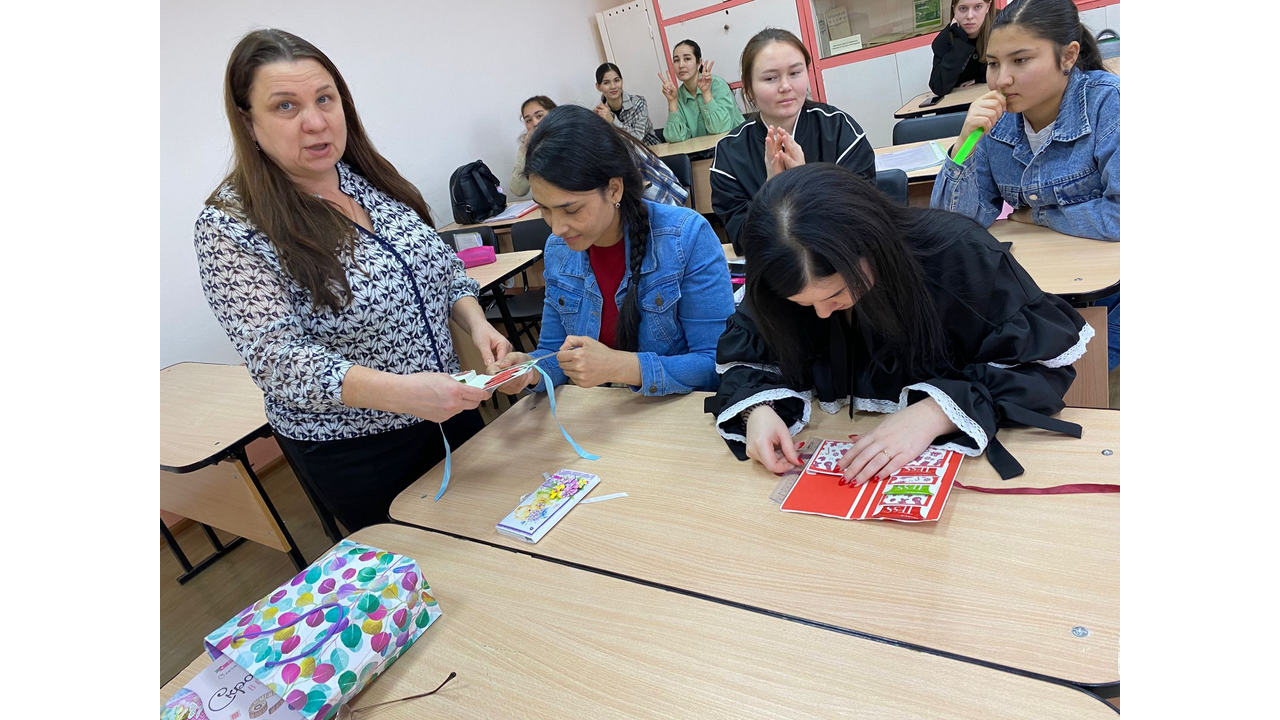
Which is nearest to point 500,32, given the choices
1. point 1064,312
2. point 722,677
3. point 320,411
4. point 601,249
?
point 601,249

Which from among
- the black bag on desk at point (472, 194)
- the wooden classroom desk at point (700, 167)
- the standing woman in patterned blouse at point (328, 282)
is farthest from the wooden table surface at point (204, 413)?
the wooden classroom desk at point (700, 167)

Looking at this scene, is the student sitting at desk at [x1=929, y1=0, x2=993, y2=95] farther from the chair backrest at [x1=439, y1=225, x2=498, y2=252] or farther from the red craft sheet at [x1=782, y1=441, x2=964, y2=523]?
the red craft sheet at [x1=782, y1=441, x2=964, y2=523]

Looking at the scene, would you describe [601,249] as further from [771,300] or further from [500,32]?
[500,32]

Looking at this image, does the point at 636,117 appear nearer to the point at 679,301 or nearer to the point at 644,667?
the point at 679,301

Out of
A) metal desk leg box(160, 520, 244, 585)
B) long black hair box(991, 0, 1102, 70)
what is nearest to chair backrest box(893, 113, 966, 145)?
long black hair box(991, 0, 1102, 70)

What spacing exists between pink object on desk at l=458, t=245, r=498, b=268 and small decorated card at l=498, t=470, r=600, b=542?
2435 millimetres

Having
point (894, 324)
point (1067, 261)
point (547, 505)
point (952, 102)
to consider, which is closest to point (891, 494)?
point (894, 324)

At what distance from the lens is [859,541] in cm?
105

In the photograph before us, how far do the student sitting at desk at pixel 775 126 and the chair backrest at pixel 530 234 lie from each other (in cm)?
133

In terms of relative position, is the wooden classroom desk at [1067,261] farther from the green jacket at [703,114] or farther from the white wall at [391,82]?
the green jacket at [703,114]

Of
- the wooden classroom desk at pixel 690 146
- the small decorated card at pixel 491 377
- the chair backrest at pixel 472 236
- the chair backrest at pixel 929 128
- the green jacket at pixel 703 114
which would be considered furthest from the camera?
the green jacket at pixel 703 114

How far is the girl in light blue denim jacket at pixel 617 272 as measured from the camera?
1.54 metres

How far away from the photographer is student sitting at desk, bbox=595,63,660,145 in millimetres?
5930
